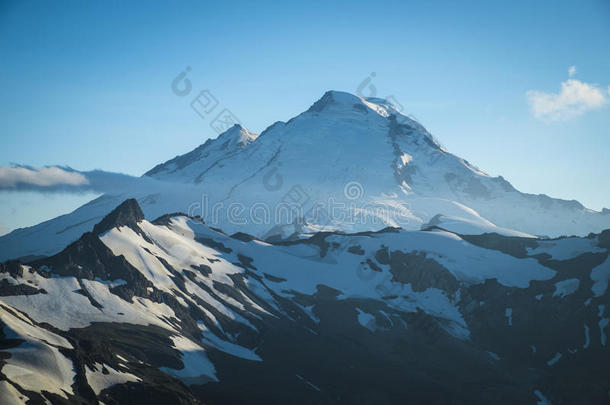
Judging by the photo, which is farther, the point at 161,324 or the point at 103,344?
the point at 161,324

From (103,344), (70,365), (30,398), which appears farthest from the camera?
(103,344)

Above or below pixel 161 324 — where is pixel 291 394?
below

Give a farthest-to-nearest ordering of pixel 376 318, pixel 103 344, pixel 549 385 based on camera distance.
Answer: pixel 376 318
pixel 549 385
pixel 103 344

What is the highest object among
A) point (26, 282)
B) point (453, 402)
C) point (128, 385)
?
point (26, 282)

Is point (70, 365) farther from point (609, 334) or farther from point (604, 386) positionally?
point (609, 334)

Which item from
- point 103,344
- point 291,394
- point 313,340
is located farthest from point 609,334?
point 103,344

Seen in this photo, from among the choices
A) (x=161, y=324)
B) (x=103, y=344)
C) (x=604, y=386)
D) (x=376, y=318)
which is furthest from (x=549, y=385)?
(x=103, y=344)

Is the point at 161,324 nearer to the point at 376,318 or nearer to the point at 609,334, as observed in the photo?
the point at 376,318

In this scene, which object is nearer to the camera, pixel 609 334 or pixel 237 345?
pixel 237 345

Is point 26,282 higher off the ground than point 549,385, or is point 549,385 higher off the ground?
point 26,282
